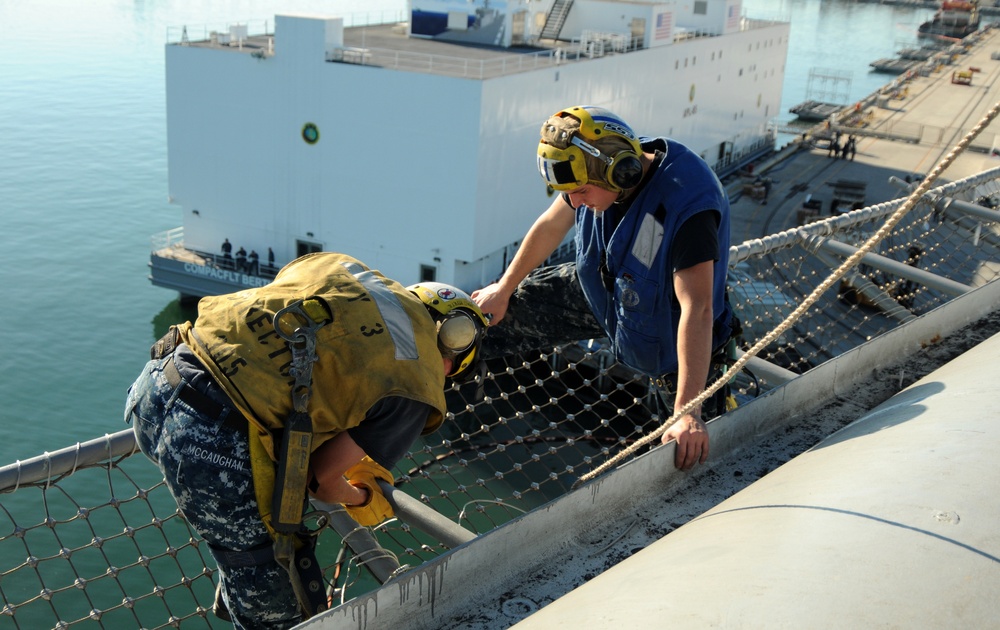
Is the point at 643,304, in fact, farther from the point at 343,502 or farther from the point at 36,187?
the point at 36,187

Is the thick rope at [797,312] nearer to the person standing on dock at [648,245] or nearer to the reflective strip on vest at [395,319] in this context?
the person standing on dock at [648,245]

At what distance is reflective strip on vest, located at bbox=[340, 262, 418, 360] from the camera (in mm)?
2307

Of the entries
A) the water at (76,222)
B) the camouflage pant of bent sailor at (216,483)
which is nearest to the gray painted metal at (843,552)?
the camouflage pant of bent sailor at (216,483)

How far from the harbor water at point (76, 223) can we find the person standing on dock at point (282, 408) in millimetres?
11635

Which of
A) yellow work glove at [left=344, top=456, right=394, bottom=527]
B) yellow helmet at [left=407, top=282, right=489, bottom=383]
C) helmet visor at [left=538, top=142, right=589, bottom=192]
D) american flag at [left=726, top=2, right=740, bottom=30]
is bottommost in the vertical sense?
yellow work glove at [left=344, top=456, right=394, bottom=527]

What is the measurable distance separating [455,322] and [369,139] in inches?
667

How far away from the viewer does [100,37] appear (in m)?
46.6

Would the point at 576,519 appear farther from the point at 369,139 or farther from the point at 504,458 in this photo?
the point at 369,139

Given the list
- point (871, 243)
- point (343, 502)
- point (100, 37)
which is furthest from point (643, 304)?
point (100, 37)

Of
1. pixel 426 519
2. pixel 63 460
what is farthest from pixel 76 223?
pixel 426 519

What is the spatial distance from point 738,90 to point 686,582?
1359 inches

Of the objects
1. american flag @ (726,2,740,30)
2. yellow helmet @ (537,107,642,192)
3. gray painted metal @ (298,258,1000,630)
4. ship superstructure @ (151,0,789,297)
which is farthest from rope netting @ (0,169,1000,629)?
american flag @ (726,2,740,30)

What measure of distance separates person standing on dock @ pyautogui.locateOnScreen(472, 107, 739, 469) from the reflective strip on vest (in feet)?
2.79

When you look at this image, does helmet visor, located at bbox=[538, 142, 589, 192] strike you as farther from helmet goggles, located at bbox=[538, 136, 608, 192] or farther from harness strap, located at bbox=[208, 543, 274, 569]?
harness strap, located at bbox=[208, 543, 274, 569]
